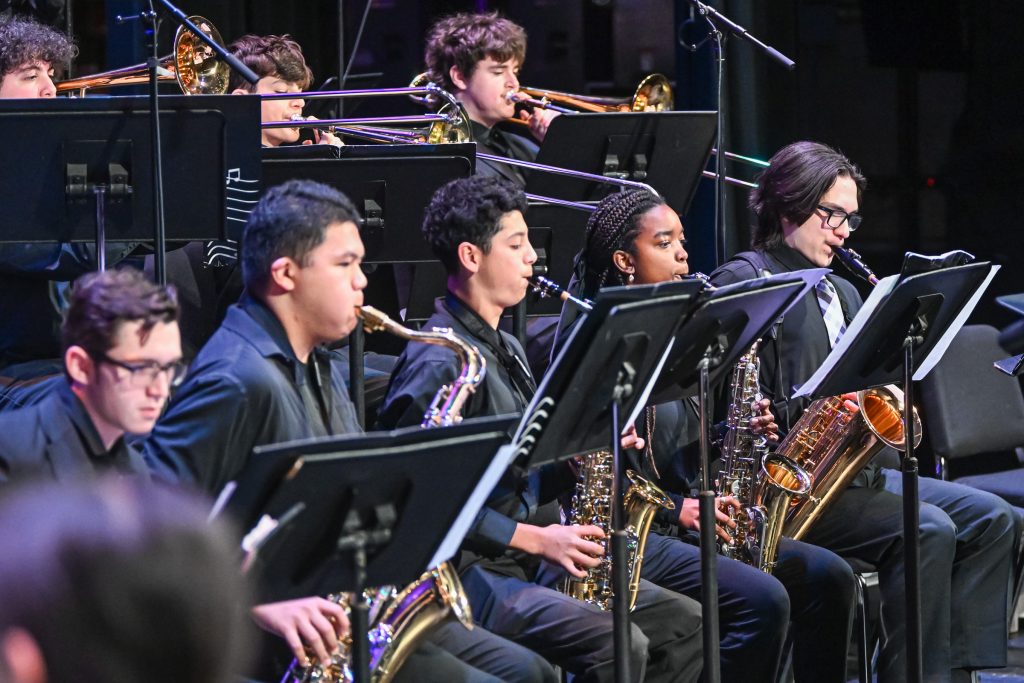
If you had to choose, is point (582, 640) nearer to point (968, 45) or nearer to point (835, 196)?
point (835, 196)

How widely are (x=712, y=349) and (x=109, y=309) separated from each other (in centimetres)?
148

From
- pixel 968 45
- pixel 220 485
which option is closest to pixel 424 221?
pixel 220 485

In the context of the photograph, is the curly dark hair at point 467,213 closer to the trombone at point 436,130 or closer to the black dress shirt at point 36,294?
the trombone at point 436,130

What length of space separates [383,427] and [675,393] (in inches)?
28.5

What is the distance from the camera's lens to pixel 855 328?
3.62 m

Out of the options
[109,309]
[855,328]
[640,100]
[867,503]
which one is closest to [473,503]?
[109,309]

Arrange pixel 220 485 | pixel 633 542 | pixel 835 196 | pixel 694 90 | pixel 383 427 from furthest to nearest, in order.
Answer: pixel 694 90
pixel 835 196
pixel 633 542
pixel 383 427
pixel 220 485

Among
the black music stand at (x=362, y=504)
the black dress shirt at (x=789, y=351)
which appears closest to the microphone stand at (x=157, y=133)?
the black music stand at (x=362, y=504)

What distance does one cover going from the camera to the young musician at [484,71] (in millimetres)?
5289

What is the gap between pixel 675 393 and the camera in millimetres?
3553

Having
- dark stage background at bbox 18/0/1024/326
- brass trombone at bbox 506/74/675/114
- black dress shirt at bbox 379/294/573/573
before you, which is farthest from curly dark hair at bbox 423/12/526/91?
black dress shirt at bbox 379/294/573/573

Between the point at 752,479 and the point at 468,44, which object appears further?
the point at 468,44

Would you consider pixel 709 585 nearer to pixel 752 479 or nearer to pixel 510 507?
pixel 510 507

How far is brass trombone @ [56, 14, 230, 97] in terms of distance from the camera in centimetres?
459
